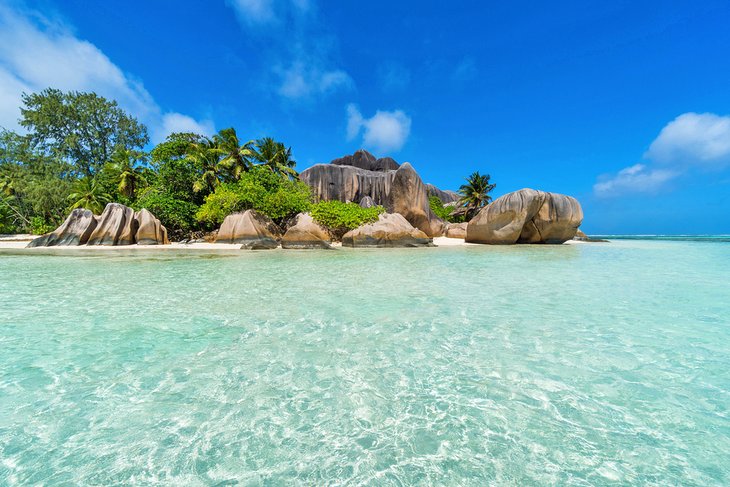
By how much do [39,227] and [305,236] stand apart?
21884 mm

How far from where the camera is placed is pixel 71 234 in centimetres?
1611

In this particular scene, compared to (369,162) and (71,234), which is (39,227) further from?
(369,162)

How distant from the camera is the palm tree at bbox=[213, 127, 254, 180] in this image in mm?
21969

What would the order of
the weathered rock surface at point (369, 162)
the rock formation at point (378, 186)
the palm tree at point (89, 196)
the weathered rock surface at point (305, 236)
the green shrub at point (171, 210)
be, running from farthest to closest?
the weathered rock surface at point (369, 162) → the palm tree at point (89, 196) → the rock formation at point (378, 186) → the green shrub at point (171, 210) → the weathered rock surface at point (305, 236)

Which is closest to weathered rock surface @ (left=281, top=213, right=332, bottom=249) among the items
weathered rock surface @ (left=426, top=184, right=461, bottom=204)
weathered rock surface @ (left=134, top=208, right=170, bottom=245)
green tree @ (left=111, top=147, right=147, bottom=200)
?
weathered rock surface @ (left=134, top=208, right=170, bottom=245)

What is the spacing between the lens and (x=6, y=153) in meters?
26.6

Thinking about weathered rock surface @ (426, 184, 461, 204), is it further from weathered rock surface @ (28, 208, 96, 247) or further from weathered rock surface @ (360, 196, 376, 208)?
weathered rock surface @ (28, 208, 96, 247)

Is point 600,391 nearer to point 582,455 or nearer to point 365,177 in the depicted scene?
point 582,455

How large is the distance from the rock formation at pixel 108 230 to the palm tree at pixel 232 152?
649cm

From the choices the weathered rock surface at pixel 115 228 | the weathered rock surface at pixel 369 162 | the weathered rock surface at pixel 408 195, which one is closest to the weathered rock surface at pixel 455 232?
the weathered rock surface at pixel 408 195

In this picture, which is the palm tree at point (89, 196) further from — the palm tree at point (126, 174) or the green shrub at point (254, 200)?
the green shrub at point (254, 200)

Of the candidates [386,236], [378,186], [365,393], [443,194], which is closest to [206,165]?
[386,236]

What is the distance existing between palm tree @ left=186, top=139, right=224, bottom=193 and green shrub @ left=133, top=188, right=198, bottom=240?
1.46m

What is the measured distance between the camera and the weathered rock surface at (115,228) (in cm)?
1595
